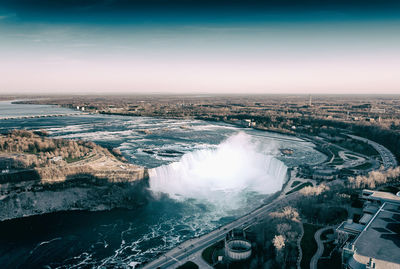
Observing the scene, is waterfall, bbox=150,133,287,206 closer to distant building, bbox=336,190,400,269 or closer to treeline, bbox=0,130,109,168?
treeline, bbox=0,130,109,168

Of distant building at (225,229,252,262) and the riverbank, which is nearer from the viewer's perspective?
distant building at (225,229,252,262)

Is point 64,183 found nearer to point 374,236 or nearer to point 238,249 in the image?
point 238,249

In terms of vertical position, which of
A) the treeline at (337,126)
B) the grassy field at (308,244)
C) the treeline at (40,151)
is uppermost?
the treeline at (40,151)

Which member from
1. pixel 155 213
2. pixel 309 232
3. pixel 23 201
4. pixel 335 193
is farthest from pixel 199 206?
pixel 23 201

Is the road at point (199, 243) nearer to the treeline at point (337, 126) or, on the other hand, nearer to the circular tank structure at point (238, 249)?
the circular tank structure at point (238, 249)

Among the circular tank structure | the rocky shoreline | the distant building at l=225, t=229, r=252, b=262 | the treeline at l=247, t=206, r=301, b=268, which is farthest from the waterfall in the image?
the circular tank structure

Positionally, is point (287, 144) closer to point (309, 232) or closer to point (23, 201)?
point (309, 232)

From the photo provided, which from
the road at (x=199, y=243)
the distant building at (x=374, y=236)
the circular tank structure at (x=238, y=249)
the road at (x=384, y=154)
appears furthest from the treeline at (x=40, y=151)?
the road at (x=384, y=154)
